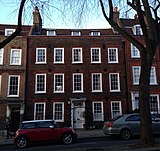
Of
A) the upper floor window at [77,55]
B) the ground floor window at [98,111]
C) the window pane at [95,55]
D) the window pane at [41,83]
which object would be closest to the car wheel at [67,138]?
the ground floor window at [98,111]

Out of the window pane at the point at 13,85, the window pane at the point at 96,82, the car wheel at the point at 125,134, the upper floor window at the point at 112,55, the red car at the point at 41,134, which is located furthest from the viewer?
the upper floor window at the point at 112,55

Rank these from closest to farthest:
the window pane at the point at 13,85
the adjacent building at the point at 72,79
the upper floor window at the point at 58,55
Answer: the adjacent building at the point at 72,79 → the window pane at the point at 13,85 → the upper floor window at the point at 58,55

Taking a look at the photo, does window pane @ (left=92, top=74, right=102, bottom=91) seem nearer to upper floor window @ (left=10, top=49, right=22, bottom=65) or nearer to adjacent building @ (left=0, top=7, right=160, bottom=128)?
adjacent building @ (left=0, top=7, right=160, bottom=128)

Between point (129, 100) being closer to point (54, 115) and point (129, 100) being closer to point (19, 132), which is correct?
point (54, 115)

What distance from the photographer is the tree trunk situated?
408 inches

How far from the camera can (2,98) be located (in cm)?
2548

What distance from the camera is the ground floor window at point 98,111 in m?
26.2

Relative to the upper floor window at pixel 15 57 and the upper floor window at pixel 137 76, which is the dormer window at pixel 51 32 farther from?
the upper floor window at pixel 137 76

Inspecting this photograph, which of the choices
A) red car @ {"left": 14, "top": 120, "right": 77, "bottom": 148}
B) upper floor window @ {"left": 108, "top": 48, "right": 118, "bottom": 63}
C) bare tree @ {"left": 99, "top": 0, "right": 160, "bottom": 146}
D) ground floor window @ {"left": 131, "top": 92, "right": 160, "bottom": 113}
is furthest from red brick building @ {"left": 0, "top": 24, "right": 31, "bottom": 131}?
bare tree @ {"left": 99, "top": 0, "right": 160, "bottom": 146}

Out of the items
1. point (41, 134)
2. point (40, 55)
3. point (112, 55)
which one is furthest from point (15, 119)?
point (112, 55)

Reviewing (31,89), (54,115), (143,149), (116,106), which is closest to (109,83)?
(116,106)

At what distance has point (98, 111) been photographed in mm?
26328

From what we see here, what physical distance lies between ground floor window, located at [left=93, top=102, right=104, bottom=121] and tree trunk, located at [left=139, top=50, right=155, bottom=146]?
15.7 m

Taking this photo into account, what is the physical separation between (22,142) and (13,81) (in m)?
12.8
